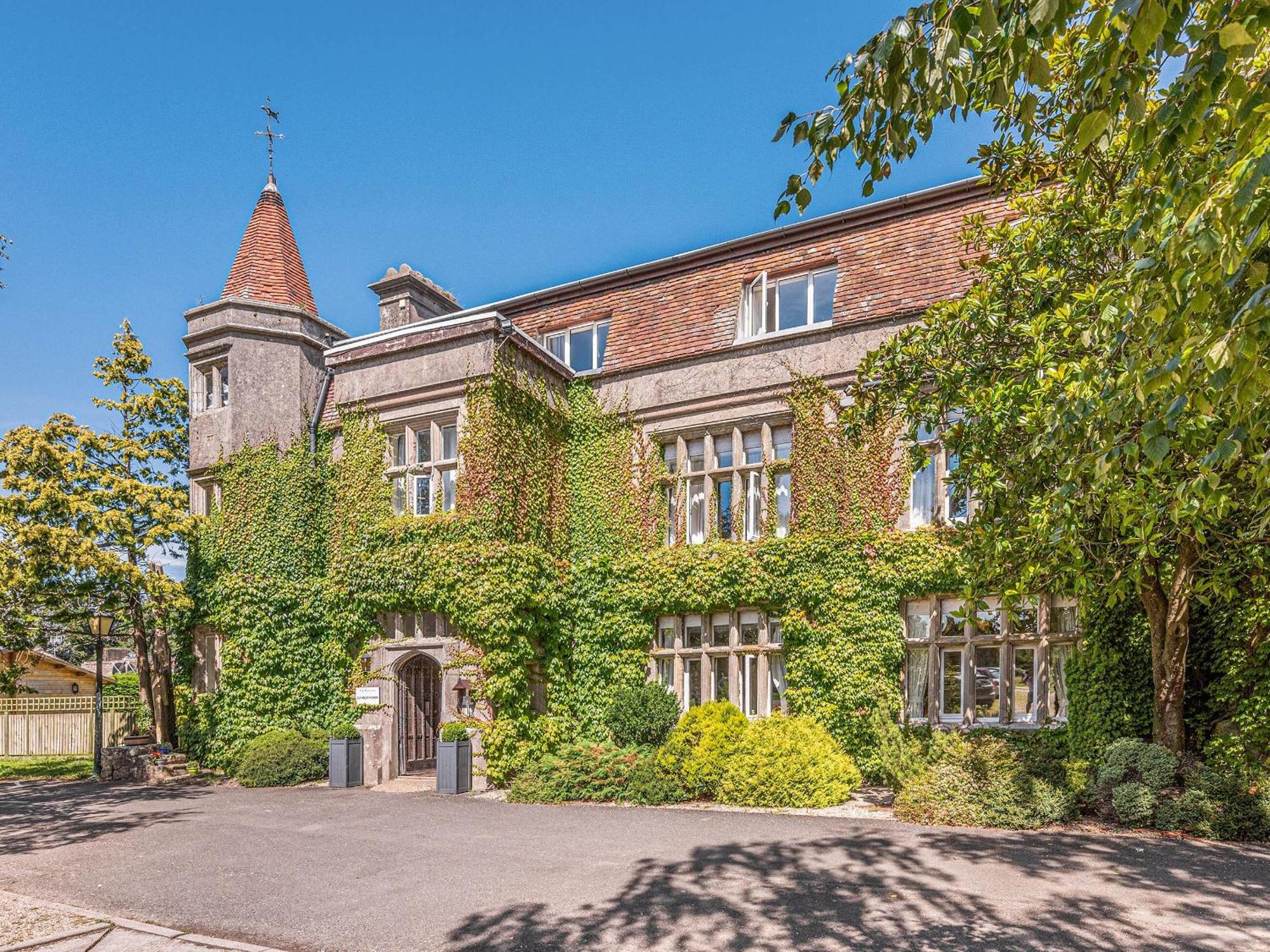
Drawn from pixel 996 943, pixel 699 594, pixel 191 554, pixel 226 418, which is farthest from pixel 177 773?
pixel 996 943

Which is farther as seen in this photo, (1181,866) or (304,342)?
(304,342)

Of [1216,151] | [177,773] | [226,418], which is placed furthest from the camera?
[226,418]

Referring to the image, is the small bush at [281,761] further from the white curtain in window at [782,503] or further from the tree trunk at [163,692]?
the white curtain in window at [782,503]

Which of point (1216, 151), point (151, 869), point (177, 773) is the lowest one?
point (177, 773)

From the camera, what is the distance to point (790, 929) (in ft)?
21.5

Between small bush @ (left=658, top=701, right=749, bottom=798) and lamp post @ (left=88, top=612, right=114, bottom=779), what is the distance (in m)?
12.4

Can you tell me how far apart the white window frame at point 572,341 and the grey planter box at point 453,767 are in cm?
762

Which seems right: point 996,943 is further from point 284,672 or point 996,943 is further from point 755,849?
point 284,672

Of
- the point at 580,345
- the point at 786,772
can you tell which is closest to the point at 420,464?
A: the point at 580,345

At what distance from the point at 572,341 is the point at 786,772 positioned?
34.0 feet

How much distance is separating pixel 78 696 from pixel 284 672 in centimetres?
1297

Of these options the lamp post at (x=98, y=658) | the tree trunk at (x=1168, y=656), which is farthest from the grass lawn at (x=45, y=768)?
the tree trunk at (x=1168, y=656)

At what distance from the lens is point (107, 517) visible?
16.7 m

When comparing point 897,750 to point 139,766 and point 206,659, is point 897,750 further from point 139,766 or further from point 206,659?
point 139,766
